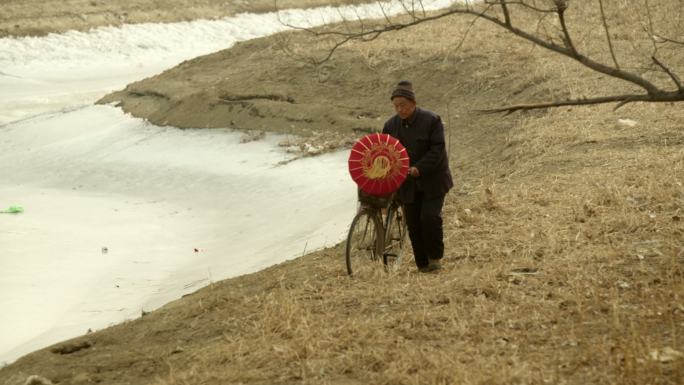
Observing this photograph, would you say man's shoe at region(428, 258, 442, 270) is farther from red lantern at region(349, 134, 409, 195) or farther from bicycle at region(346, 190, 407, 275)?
red lantern at region(349, 134, 409, 195)

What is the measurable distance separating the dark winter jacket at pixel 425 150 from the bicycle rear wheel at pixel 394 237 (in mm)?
453

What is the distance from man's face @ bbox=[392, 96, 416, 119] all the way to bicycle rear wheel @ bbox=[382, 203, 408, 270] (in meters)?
0.94

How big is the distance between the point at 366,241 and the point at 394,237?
1.28ft

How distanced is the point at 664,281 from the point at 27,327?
27.2 ft

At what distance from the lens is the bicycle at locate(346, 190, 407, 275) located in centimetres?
884

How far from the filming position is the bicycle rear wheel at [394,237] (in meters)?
9.14

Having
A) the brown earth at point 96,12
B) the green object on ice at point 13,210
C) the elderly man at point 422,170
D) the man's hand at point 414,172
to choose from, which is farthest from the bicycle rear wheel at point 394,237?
the brown earth at point 96,12

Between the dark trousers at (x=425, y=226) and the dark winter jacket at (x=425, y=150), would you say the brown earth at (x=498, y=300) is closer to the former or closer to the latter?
the dark trousers at (x=425, y=226)

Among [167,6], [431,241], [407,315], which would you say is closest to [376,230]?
[431,241]

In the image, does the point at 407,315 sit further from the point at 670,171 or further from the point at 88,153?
the point at 88,153

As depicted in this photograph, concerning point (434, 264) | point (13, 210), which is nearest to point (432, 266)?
point (434, 264)

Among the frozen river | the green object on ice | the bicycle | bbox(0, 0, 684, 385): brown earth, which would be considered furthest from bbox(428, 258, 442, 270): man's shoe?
the green object on ice

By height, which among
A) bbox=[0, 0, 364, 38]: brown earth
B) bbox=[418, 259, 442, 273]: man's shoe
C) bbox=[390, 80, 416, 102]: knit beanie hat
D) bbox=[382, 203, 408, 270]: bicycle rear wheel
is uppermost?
bbox=[0, 0, 364, 38]: brown earth

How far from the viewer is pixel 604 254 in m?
8.52
